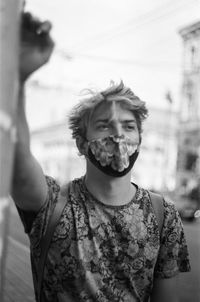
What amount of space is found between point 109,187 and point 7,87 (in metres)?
0.83

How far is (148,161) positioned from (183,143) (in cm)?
242

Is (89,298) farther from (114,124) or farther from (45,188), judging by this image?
(114,124)

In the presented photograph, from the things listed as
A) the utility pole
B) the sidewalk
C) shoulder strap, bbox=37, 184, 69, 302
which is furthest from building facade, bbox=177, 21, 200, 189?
the utility pole

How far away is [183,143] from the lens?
1168 inches

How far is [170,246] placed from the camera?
5.49ft

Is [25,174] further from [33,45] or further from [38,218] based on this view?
[33,45]

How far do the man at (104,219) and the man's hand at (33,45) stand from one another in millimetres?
170

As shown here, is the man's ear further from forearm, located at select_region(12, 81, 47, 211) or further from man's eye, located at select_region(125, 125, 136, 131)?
forearm, located at select_region(12, 81, 47, 211)

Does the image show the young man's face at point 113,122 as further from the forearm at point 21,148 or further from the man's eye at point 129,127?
the forearm at point 21,148

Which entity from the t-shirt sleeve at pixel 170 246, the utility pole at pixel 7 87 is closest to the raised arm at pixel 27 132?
the utility pole at pixel 7 87

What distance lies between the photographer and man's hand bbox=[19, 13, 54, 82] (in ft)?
3.71

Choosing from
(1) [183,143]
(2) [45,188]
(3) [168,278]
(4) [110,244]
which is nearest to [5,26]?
(2) [45,188]

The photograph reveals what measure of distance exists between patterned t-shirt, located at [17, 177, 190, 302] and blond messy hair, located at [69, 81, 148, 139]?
24 centimetres

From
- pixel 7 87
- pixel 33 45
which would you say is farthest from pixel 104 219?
pixel 7 87
